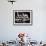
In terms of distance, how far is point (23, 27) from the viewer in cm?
511

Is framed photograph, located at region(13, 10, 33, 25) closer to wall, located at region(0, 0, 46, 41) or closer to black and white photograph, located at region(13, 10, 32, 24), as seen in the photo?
black and white photograph, located at region(13, 10, 32, 24)

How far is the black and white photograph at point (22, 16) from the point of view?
5.09 m

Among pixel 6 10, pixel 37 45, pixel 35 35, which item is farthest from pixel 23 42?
pixel 6 10

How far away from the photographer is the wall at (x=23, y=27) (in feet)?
16.6

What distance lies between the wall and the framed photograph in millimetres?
117

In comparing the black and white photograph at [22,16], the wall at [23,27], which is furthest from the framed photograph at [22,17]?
the wall at [23,27]

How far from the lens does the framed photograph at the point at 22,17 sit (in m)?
5.09

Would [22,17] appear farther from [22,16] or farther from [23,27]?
[23,27]

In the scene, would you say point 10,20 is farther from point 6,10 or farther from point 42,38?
point 42,38

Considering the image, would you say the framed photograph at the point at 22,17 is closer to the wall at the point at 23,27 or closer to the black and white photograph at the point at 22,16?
the black and white photograph at the point at 22,16

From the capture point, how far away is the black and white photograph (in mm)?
5086

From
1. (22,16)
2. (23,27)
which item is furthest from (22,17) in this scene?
(23,27)

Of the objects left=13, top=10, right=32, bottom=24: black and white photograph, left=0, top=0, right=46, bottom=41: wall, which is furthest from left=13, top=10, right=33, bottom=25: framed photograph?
left=0, top=0, right=46, bottom=41: wall

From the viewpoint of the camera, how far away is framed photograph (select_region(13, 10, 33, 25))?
5.09m
